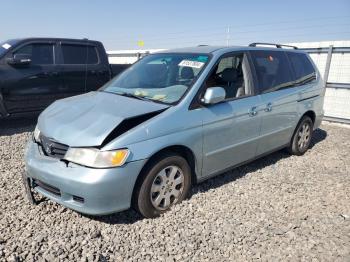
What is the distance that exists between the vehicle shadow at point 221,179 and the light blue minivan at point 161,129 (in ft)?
0.86

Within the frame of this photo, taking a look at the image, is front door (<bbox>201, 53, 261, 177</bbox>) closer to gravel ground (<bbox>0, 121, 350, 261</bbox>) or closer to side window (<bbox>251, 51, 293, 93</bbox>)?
side window (<bbox>251, 51, 293, 93</bbox>)

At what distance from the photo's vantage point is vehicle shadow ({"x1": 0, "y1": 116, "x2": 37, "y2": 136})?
21.7 feet

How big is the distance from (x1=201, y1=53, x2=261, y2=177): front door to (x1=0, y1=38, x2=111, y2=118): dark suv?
437 centimetres

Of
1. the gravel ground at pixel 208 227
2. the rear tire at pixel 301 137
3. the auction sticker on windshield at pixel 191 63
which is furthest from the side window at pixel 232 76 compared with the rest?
the rear tire at pixel 301 137

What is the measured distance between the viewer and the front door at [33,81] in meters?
6.57

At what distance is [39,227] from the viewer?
3193 mm

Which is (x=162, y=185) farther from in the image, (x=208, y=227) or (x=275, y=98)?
(x=275, y=98)

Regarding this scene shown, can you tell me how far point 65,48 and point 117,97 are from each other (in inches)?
167

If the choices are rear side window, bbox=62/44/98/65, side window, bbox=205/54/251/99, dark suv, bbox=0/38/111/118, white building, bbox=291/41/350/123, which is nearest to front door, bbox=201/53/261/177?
side window, bbox=205/54/251/99

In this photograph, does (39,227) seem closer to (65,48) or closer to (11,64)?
(11,64)

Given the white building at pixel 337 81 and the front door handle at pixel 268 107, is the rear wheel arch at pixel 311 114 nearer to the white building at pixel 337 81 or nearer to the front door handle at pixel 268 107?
the front door handle at pixel 268 107

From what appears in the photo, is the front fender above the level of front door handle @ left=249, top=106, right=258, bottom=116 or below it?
below

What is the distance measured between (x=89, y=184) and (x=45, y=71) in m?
4.84

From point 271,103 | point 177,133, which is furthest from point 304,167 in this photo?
point 177,133
